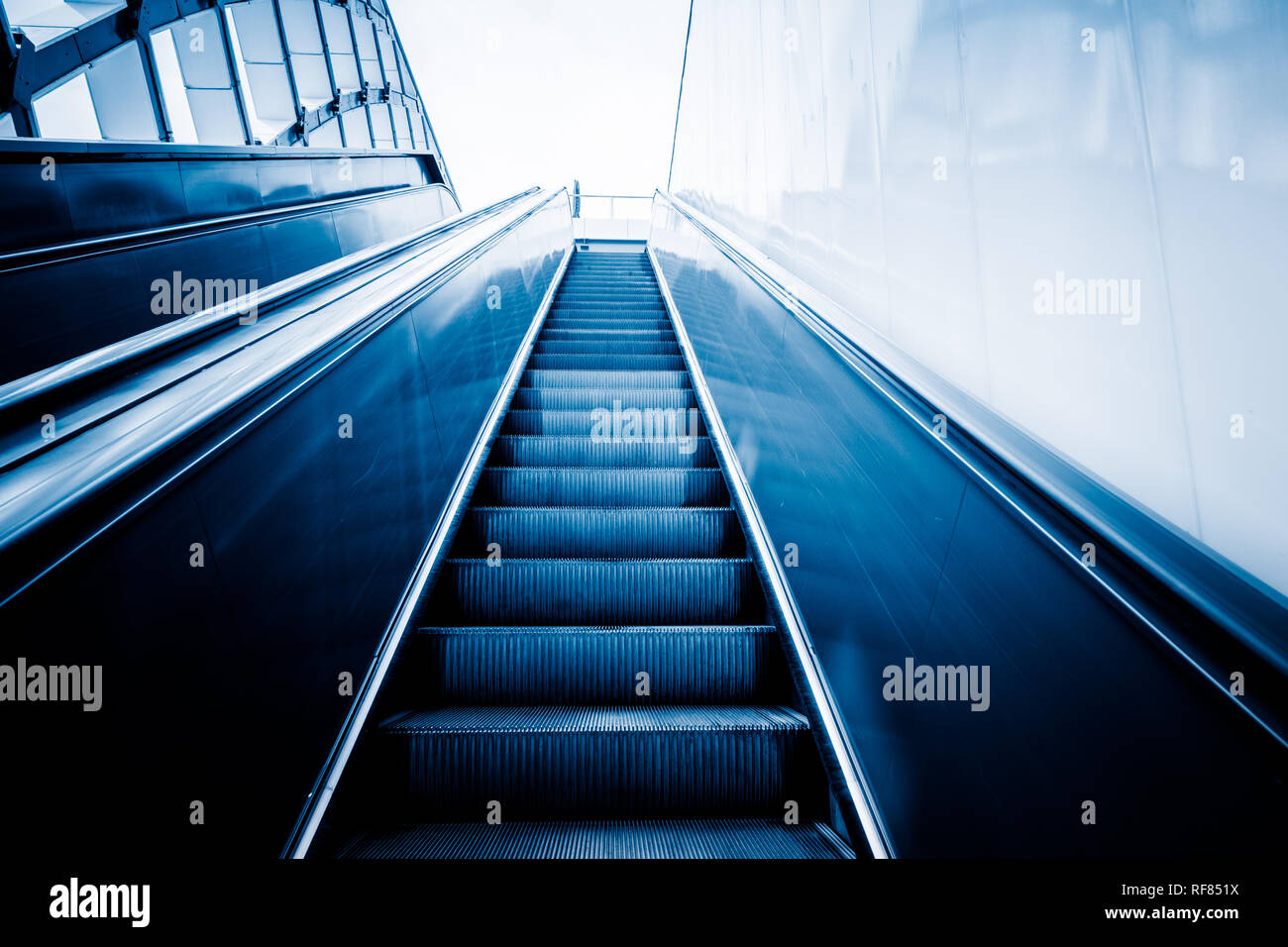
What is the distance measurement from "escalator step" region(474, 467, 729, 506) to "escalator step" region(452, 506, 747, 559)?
284 mm

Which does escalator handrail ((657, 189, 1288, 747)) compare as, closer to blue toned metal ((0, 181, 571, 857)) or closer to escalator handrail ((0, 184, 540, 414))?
blue toned metal ((0, 181, 571, 857))

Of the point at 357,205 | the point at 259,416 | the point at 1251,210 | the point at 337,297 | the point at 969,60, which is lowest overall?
the point at 259,416

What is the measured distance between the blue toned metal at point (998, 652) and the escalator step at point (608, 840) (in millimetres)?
267

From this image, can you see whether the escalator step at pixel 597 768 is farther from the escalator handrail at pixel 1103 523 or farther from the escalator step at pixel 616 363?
the escalator step at pixel 616 363

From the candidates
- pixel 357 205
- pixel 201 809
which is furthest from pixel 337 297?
pixel 357 205

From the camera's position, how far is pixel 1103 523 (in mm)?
890

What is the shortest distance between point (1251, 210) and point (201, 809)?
1.86 meters

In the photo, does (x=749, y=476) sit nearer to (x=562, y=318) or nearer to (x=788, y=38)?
(x=788, y=38)

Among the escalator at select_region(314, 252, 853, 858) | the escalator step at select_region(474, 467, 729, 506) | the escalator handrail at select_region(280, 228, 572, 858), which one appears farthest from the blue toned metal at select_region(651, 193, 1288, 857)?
the escalator handrail at select_region(280, 228, 572, 858)

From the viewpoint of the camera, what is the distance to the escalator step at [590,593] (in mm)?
2508

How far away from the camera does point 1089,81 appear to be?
3.93 feet

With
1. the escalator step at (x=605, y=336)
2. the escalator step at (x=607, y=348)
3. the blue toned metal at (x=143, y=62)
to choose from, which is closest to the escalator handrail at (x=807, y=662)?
Answer: the escalator step at (x=607, y=348)

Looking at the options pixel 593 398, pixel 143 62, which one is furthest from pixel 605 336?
pixel 143 62
